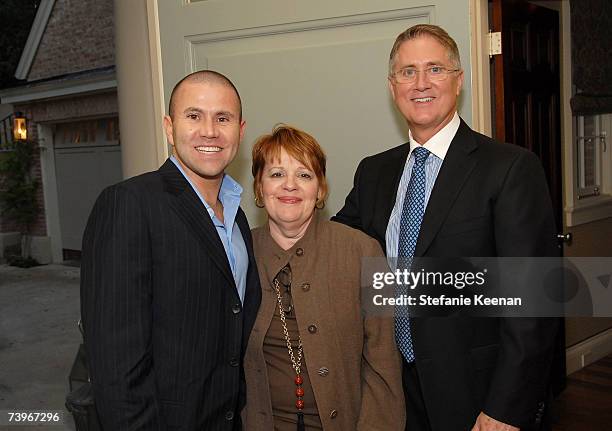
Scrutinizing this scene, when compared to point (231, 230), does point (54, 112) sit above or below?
above

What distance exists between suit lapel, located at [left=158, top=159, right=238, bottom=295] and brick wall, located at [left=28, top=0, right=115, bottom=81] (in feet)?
34.9

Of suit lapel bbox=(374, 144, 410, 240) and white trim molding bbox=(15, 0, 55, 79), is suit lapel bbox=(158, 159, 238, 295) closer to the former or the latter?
suit lapel bbox=(374, 144, 410, 240)

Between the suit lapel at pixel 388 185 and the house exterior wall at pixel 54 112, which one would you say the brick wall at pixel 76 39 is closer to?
the house exterior wall at pixel 54 112

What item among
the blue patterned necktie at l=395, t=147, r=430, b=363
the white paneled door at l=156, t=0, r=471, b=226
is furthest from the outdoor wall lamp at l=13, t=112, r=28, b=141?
the blue patterned necktie at l=395, t=147, r=430, b=363

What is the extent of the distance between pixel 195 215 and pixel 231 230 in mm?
163

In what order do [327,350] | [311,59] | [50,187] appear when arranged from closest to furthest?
[327,350], [311,59], [50,187]

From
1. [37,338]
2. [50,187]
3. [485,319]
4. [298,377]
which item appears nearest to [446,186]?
[485,319]

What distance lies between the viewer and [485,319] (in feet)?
5.75

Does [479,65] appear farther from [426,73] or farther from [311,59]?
[311,59]

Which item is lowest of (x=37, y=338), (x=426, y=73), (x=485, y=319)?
(x=37, y=338)

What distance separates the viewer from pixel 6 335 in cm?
853

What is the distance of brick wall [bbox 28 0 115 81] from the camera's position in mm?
11773

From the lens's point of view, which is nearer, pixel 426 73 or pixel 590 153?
pixel 426 73

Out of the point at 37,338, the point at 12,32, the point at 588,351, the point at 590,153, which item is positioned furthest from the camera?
the point at 12,32
